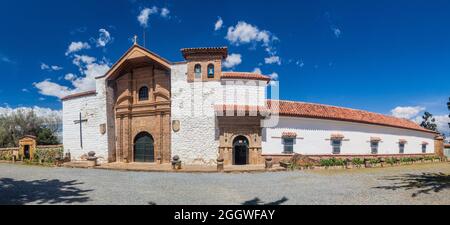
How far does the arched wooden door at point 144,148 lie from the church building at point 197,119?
8 centimetres

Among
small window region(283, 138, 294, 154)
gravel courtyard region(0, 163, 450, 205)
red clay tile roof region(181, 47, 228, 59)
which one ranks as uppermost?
red clay tile roof region(181, 47, 228, 59)

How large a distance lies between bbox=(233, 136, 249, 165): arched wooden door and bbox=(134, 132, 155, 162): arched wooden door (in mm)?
7106

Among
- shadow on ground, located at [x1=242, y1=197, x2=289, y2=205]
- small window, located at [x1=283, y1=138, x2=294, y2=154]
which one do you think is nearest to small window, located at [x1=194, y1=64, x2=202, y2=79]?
small window, located at [x1=283, y1=138, x2=294, y2=154]

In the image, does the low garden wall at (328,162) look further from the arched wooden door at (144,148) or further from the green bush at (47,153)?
the green bush at (47,153)

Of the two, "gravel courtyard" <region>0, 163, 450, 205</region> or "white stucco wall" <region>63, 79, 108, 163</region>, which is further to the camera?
"white stucco wall" <region>63, 79, 108, 163</region>

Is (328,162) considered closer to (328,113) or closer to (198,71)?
(328,113)

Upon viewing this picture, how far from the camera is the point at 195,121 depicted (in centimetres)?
1880

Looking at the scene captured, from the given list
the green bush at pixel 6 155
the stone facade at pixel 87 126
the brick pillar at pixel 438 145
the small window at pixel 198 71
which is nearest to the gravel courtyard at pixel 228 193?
the small window at pixel 198 71

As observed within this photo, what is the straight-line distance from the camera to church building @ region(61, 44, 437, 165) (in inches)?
733

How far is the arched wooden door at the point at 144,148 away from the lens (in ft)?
69.1

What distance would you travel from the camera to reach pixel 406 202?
284 inches

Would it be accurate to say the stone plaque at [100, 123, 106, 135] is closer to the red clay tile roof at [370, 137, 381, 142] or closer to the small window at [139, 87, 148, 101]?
the small window at [139, 87, 148, 101]
